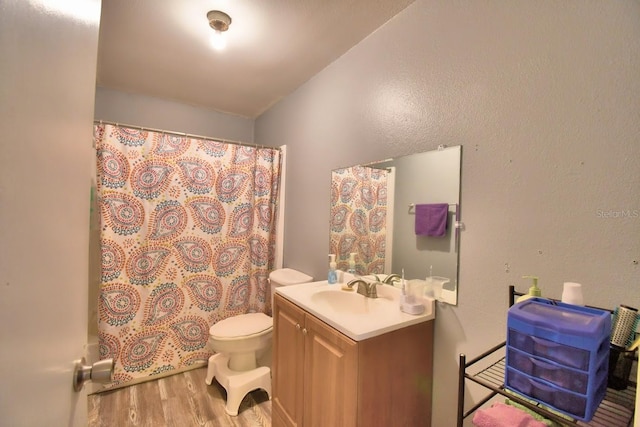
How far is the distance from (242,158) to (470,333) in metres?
2.11

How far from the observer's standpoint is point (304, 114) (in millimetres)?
2277

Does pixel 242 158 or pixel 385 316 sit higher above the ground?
pixel 242 158

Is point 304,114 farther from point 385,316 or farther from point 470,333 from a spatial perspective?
point 470,333

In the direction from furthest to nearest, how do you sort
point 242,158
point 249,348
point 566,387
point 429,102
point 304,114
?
point 242,158, point 304,114, point 249,348, point 429,102, point 566,387

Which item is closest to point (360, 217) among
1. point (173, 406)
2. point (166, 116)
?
point (173, 406)

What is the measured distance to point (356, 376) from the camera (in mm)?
1042

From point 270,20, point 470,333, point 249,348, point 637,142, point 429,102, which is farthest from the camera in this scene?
point 249,348

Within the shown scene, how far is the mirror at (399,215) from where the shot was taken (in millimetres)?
1239

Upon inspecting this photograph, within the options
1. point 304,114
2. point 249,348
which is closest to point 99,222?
point 249,348

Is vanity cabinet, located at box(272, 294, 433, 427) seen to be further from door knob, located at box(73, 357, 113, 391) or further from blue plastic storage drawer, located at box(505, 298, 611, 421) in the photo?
door knob, located at box(73, 357, 113, 391)

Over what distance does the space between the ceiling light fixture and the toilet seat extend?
6.44ft

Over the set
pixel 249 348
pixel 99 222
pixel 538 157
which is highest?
pixel 538 157

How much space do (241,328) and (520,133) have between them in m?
2.00

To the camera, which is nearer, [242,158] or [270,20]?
[270,20]
